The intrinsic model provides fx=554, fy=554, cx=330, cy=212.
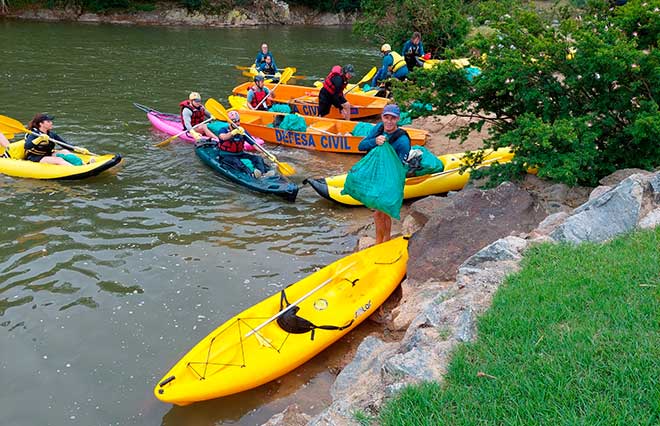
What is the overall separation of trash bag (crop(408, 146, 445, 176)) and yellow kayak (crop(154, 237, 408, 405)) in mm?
2686

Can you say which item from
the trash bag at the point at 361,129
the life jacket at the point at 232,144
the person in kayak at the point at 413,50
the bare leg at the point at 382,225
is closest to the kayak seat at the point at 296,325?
the bare leg at the point at 382,225

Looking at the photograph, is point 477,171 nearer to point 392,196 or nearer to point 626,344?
point 392,196

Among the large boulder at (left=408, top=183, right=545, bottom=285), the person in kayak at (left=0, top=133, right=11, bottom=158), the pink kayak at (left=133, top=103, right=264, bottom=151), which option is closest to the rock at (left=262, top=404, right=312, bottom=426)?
the large boulder at (left=408, top=183, right=545, bottom=285)

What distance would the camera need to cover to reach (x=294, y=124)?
12.0 m

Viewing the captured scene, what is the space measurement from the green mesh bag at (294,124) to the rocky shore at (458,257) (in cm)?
428

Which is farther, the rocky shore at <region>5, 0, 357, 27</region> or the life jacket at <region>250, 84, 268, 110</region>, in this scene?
the rocky shore at <region>5, 0, 357, 27</region>

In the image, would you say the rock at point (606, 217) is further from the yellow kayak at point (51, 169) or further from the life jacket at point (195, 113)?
the life jacket at point (195, 113)

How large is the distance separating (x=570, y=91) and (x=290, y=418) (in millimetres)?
5431

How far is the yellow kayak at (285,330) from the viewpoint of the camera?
4820 mm

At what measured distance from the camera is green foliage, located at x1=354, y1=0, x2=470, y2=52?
18609mm

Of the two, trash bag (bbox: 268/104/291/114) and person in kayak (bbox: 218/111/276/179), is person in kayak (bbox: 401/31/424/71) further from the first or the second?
person in kayak (bbox: 218/111/276/179)

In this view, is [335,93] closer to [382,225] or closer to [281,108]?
[281,108]

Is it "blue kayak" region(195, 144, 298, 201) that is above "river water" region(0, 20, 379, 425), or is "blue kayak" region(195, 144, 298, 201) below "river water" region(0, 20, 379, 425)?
above

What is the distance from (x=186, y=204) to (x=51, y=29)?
2465 cm
